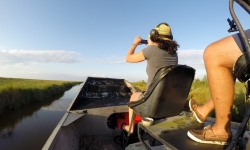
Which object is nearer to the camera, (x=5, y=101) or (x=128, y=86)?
(x=128, y=86)

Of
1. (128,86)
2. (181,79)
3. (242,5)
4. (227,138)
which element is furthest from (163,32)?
(128,86)

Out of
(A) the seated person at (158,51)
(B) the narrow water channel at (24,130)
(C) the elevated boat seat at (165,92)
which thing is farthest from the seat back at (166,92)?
(B) the narrow water channel at (24,130)

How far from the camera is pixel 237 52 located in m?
1.29

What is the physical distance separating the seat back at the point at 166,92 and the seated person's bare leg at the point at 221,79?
0.46 meters

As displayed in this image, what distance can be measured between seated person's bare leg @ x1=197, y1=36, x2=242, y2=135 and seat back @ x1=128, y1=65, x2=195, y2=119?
1.51 feet

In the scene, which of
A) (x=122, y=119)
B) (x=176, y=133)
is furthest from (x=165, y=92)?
(x=122, y=119)

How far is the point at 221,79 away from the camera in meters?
1.45

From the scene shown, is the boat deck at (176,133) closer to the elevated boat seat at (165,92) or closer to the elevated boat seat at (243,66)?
the elevated boat seat at (165,92)

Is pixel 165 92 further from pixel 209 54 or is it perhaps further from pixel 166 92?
pixel 209 54

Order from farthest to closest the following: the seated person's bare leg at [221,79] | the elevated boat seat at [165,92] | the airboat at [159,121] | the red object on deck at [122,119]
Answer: the red object on deck at [122,119] < the elevated boat seat at [165,92] < the seated person's bare leg at [221,79] < the airboat at [159,121]

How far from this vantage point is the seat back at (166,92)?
75.8 inches

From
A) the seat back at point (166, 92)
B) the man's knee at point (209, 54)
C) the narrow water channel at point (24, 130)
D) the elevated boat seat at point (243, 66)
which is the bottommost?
the narrow water channel at point (24, 130)

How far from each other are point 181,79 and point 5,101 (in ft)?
37.0

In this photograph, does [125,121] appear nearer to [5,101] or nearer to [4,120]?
[4,120]
